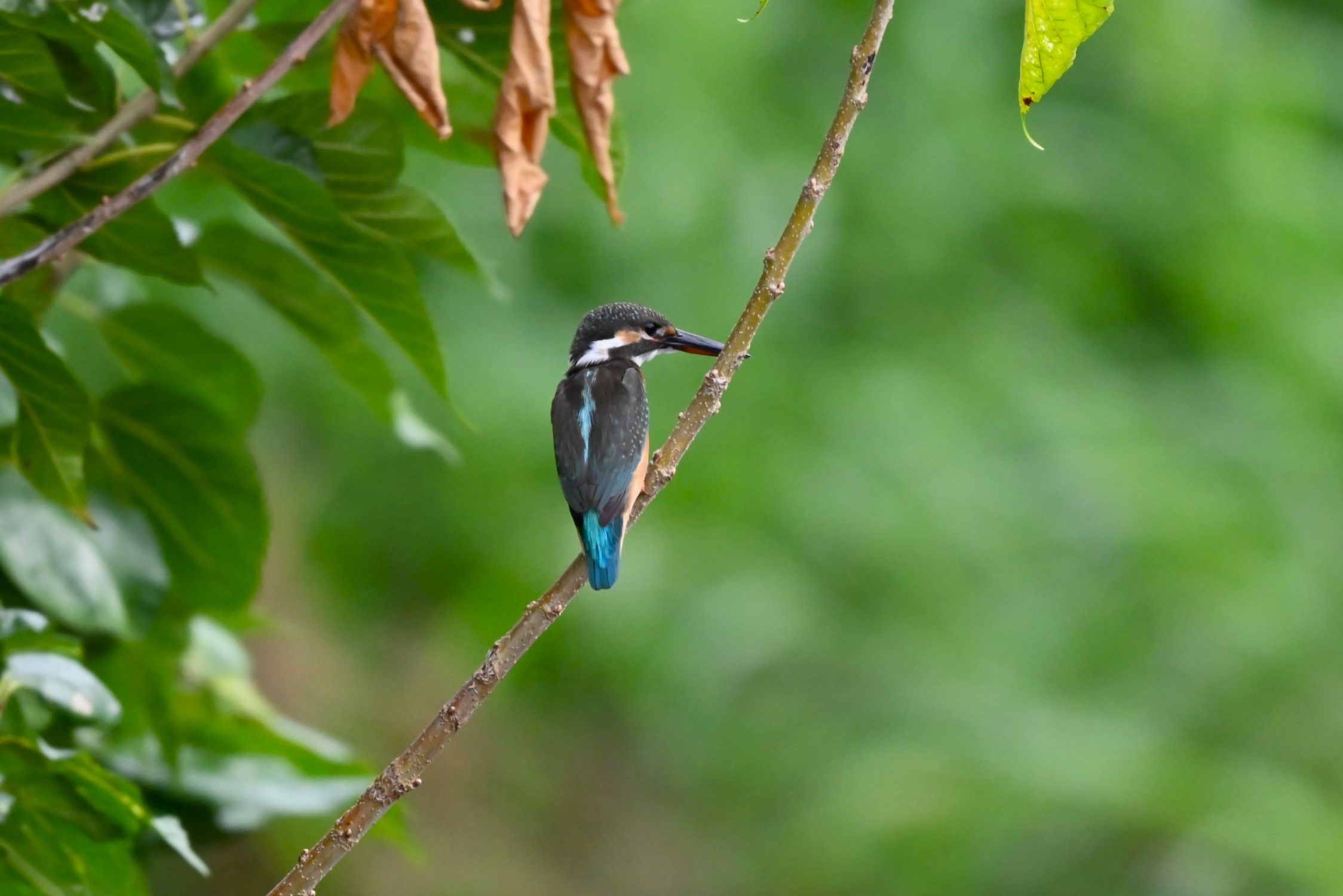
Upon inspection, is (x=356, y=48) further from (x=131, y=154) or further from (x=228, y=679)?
(x=228, y=679)

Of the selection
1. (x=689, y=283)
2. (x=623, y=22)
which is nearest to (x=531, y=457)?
(x=689, y=283)

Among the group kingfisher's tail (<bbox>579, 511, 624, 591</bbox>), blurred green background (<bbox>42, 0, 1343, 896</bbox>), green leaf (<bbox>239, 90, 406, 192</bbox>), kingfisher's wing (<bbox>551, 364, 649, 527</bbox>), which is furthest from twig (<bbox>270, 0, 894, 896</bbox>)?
blurred green background (<bbox>42, 0, 1343, 896</bbox>)

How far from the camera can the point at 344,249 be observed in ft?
5.87

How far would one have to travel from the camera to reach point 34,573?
1797 millimetres

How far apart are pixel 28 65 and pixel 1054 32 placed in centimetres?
113

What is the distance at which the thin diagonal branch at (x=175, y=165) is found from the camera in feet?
4.88

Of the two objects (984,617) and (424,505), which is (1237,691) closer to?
(984,617)

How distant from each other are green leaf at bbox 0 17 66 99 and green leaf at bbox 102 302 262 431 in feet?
1.62

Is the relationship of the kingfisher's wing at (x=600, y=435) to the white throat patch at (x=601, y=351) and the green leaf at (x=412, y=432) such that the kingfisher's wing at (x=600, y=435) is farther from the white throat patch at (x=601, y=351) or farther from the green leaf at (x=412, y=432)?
the green leaf at (x=412, y=432)

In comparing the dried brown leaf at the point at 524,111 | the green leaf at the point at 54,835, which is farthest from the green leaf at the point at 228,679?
the dried brown leaf at the point at 524,111

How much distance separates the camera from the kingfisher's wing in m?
1.91

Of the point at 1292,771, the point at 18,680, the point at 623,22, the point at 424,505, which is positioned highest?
the point at 623,22

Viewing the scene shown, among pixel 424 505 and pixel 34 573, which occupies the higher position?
pixel 424 505

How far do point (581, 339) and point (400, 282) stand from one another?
0.48m
